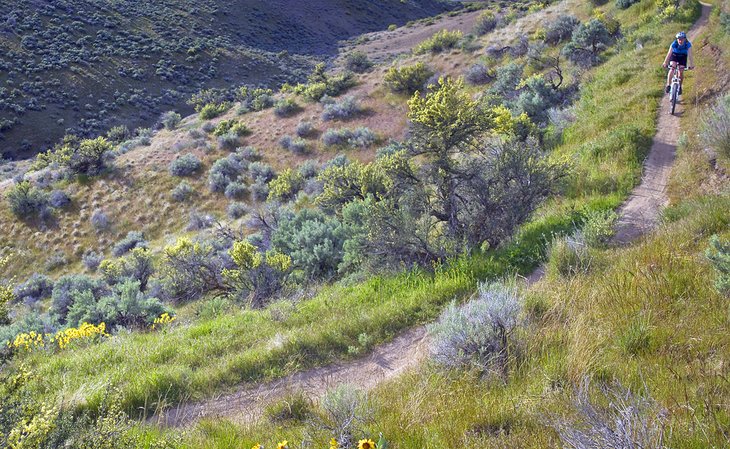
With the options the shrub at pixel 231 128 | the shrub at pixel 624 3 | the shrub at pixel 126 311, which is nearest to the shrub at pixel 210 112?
the shrub at pixel 231 128

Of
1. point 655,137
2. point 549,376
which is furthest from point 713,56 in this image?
point 549,376

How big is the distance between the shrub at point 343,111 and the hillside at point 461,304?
9.42 m

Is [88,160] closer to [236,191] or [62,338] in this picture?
[236,191]

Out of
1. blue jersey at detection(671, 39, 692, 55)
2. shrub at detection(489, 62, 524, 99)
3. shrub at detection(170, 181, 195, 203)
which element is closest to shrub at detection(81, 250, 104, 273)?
shrub at detection(170, 181, 195, 203)

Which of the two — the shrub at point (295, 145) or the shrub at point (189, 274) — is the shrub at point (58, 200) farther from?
the shrub at point (189, 274)

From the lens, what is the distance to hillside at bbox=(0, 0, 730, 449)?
→ 2.68 meters

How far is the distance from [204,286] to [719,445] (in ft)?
35.4

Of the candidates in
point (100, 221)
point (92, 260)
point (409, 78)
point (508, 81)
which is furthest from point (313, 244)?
point (409, 78)

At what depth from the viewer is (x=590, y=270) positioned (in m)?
4.72

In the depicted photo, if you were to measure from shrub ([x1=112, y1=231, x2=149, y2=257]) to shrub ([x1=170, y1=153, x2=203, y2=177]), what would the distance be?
402 cm

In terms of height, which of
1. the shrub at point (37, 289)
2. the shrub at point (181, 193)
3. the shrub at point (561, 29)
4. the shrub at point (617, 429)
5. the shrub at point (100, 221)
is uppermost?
the shrub at point (561, 29)

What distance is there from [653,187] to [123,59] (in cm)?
4468

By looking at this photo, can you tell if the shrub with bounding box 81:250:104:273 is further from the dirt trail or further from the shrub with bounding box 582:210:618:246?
the dirt trail

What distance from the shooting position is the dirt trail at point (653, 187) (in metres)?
6.02
